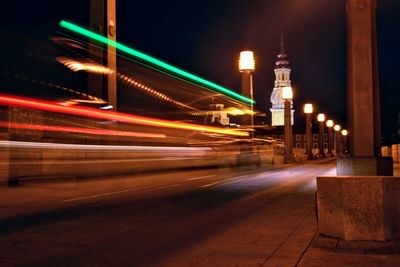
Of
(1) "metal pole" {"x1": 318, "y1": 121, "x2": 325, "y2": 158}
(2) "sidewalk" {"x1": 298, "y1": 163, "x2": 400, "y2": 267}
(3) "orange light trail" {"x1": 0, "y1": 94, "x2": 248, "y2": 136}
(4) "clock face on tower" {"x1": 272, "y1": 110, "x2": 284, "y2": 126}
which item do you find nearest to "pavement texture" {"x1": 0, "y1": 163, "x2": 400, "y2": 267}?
(2) "sidewalk" {"x1": 298, "y1": 163, "x2": 400, "y2": 267}

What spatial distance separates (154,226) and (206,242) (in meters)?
1.80

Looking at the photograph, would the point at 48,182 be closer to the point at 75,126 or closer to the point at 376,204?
the point at 75,126

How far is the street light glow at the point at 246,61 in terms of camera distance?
29.3 m

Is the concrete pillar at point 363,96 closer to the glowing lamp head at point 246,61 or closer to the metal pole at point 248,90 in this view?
the metal pole at point 248,90

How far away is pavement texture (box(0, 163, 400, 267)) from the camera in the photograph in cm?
625

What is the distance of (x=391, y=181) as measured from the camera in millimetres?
6746

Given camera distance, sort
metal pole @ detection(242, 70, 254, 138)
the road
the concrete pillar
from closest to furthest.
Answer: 1. the road
2. the concrete pillar
3. metal pole @ detection(242, 70, 254, 138)

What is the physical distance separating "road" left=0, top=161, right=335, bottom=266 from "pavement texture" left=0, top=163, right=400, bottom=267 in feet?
0.05

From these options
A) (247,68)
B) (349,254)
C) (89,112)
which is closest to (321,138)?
(247,68)

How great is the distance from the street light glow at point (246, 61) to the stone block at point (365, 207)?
2280 centimetres

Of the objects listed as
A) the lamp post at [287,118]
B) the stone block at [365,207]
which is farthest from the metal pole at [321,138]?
the stone block at [365,207]

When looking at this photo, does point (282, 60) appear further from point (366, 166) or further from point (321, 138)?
point (366, 166)

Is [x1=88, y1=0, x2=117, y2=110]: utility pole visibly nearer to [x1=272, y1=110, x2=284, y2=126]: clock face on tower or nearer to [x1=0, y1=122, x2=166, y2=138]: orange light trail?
[x1=0, y1=122, x2=166, y2=138]: orange light trail

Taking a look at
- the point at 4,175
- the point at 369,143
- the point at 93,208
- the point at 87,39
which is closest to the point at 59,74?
the point at 87,39
